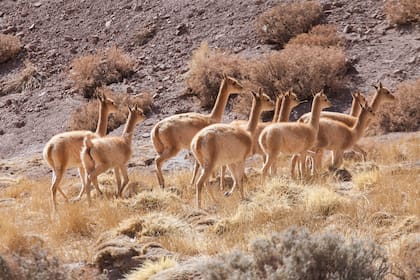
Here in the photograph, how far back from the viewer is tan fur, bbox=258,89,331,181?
1364 cm

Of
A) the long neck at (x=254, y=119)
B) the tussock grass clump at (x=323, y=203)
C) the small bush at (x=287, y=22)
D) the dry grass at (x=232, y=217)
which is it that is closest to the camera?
the dry grass at (x=232, y=217)

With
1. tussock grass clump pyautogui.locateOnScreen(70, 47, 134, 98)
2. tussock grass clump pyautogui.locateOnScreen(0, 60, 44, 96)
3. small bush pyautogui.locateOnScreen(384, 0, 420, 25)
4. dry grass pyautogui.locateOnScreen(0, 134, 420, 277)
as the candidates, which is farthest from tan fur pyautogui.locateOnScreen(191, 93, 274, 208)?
tussock grass clump pyautogui.locateOnScreen(0, 60, 44, 96)

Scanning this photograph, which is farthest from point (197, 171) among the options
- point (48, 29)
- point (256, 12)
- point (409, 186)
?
point (48, 29)

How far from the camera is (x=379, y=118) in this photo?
798 inches

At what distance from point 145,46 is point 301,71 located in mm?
7811

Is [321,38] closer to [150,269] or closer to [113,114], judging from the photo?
[113,114]

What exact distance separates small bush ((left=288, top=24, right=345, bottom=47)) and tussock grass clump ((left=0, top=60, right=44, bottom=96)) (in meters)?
9.20

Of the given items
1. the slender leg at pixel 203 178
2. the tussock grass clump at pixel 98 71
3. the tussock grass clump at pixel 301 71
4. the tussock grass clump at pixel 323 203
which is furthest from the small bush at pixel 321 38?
the tussock grass clump at pixel 323 203

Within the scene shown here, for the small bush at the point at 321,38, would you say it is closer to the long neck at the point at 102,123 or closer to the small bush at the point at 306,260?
the long neck at the point at 102,123

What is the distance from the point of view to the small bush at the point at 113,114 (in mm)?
24000

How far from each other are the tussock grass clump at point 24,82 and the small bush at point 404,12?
12270mm

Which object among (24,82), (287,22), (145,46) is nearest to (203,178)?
(287,22)

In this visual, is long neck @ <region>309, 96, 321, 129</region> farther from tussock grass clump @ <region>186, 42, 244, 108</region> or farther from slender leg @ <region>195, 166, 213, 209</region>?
tussock grass clump @ <region>186, 42, 244, 108</region>

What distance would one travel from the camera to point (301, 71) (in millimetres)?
22797
